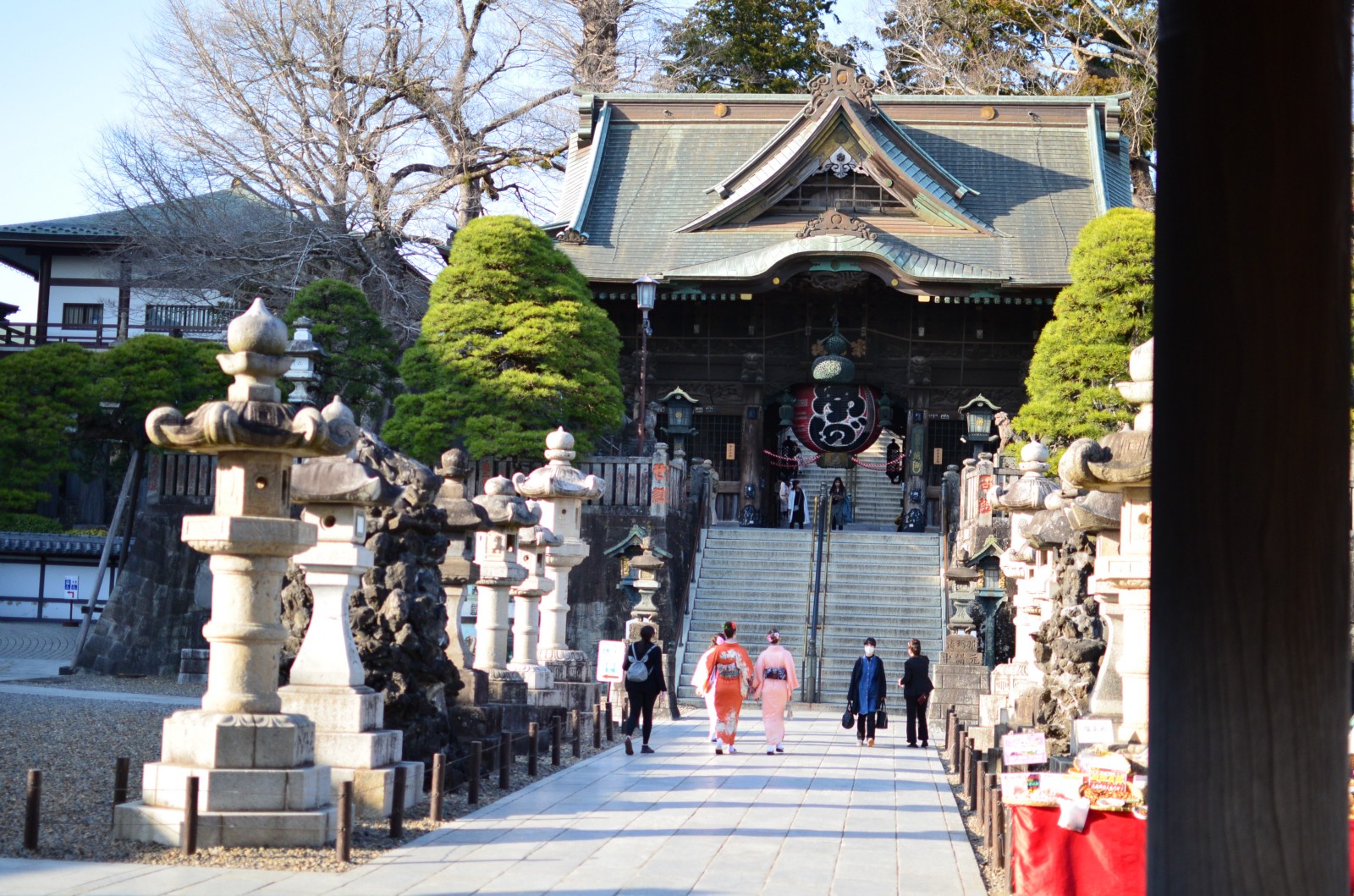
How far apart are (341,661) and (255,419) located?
204 centimetres

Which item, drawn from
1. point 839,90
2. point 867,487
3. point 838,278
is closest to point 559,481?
point 838,278

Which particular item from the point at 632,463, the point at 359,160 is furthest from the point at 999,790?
the point at 359,160

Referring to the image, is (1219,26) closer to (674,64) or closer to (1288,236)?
(1288,236)

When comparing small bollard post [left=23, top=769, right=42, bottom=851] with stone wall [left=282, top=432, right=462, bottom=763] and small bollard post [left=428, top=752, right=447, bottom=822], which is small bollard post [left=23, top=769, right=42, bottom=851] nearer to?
small bollard post [left=428, top=752, right=447, bottom=822]

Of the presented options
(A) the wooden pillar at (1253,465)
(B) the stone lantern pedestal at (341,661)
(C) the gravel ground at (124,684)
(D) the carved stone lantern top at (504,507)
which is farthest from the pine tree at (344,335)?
(A) the wooden pillar at (1253,465)

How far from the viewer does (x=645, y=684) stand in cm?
1623

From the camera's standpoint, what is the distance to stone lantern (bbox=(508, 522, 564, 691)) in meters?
17.5

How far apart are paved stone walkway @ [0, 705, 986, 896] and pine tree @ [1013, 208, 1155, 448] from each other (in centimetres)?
1340

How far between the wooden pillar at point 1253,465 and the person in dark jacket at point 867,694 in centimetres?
1517

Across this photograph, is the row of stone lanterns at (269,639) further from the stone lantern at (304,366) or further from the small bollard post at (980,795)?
the stone lantern at (304,366)

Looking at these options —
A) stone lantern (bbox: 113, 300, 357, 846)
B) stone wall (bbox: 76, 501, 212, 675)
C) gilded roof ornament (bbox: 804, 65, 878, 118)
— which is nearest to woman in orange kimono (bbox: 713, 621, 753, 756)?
stone lantern (bbox: 113, 300, 357, 846)

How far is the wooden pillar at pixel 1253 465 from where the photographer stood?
2.91 meters

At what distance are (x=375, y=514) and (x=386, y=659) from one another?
1181 mm

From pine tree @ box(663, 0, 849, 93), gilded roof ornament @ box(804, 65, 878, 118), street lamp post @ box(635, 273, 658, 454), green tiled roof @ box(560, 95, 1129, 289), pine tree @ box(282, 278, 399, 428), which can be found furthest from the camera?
pine tree @ box(663, 0, 849, 93)
